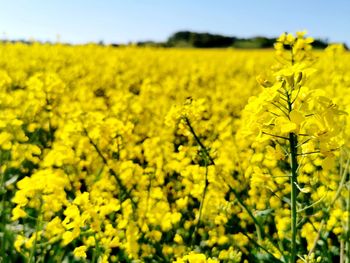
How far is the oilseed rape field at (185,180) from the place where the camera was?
1368 millimetres

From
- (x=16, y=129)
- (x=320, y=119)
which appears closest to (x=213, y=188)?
(x=16, y=129)

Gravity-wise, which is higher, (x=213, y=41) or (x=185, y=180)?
(x=185, y=180)

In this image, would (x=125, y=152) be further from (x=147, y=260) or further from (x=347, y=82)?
(x=347, y=82)

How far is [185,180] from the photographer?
261 cm

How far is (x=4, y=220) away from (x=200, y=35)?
30.6m

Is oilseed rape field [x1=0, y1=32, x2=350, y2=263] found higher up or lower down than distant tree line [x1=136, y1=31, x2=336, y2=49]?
higher up

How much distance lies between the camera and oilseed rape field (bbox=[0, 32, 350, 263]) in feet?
4.49

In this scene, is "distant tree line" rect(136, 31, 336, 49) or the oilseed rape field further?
"distant tree line" rect(136, 31, 336, 49)

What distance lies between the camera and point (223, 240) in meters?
2.54

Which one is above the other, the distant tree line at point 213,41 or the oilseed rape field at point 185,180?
the oilseed rape field at point 185,180

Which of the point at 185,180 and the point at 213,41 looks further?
the point at 213,41

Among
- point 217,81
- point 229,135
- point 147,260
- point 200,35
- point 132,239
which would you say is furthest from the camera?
point 200,35

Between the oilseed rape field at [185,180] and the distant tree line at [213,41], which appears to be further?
the distant tree line at [213,41]

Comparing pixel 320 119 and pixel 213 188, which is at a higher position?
pixel 320 119
